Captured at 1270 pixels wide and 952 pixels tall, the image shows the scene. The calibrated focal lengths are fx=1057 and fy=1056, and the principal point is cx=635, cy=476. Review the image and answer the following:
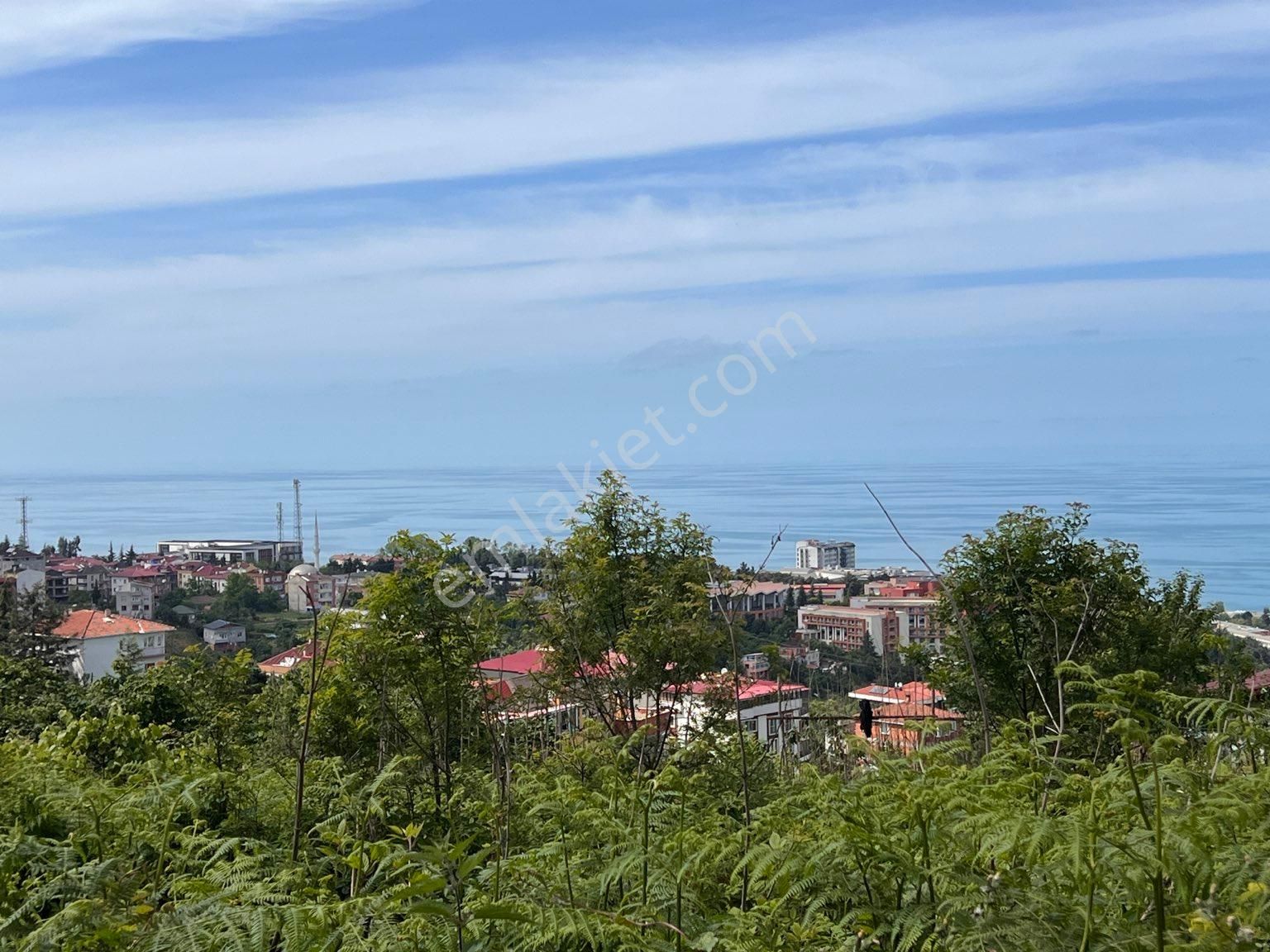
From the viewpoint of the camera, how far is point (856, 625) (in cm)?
1564

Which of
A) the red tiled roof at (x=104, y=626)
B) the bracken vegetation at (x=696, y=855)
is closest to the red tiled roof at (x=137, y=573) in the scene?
the red tiled roof at (x=104, y=626)

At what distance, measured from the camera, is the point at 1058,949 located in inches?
45.1

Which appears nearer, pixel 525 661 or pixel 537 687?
pixel 537 687

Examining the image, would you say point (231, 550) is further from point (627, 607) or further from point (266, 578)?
point (627, 607)

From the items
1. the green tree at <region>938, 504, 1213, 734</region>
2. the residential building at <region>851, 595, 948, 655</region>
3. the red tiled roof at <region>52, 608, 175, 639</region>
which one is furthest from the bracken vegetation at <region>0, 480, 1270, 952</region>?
the red tiled roof at <region>52, 608, 175, 639</region>

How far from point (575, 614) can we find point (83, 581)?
46.7 meters

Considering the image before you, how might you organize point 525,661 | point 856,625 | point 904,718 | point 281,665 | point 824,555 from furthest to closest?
point 824,555 → point 856,625 → point 281,665 → point 525,661 → point 904,718

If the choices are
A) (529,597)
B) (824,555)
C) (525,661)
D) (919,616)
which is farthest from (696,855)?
(824,555)

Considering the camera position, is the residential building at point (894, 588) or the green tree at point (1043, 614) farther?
the residential building at point (894, 588)

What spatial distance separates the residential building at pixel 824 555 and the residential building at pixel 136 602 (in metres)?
31.6

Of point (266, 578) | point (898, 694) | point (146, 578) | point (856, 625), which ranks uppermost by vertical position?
point (898, 694)

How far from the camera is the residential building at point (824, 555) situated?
1850 cm

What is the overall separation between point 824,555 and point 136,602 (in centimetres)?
3456

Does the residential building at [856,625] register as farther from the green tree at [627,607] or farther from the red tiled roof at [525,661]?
the green tree at [627,607]
